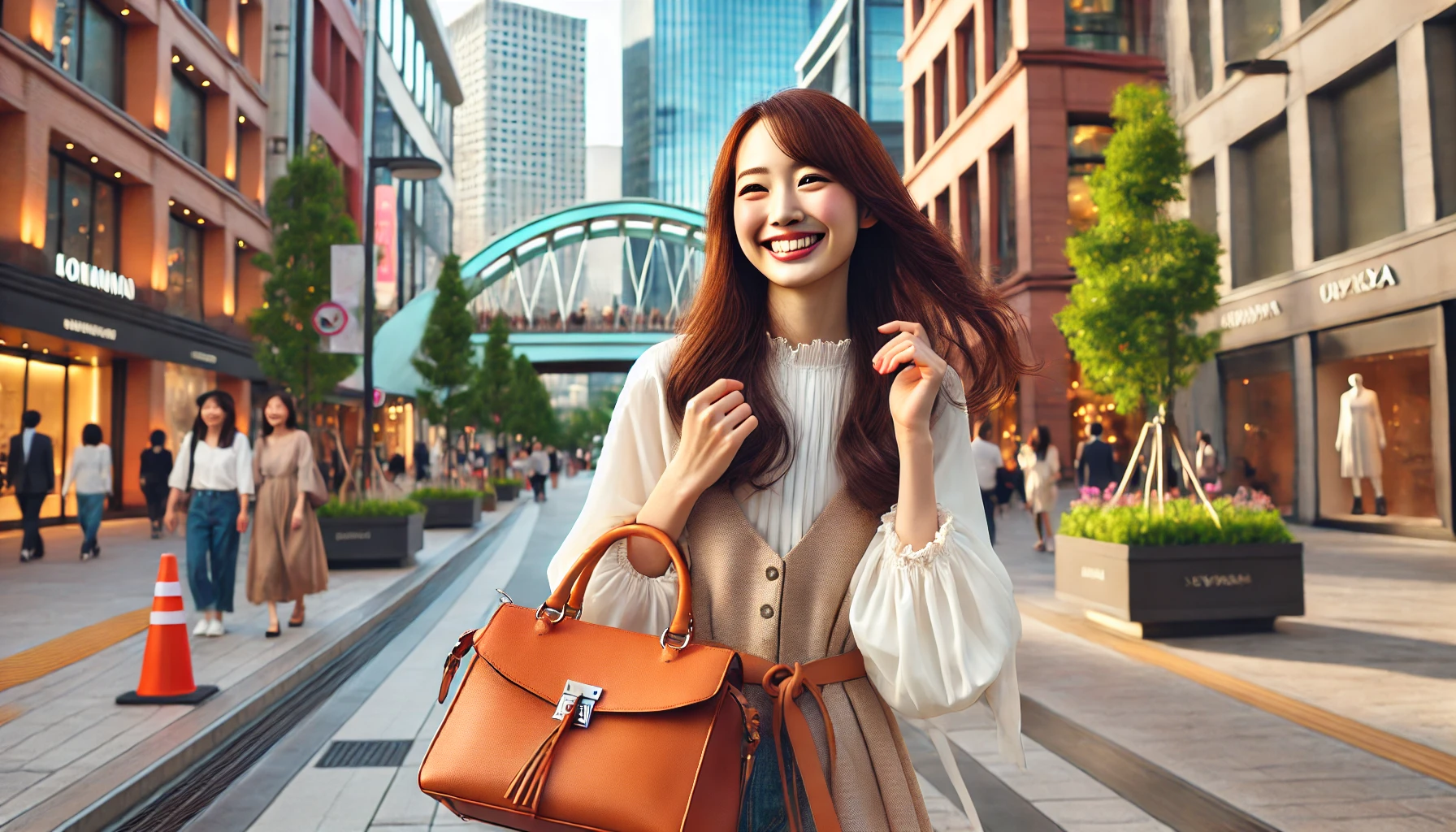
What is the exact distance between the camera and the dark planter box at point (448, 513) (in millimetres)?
20442

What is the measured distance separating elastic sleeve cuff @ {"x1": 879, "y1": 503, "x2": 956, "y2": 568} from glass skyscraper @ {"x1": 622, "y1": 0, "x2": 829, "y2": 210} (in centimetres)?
13721

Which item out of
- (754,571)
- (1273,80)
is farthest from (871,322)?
(1273,80)

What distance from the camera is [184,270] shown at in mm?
25641

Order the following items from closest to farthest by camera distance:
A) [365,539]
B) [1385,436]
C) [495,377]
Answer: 1. [365,539]
2. [1385,436]
3. [495,377]

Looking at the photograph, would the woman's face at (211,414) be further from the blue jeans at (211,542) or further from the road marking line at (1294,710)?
the road marking line at (1294,710)

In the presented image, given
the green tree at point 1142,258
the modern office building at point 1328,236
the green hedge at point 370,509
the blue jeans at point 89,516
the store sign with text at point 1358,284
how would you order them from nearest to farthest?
1. the green tree at point 1142,258
2. the green hedge at point 370,509
3. the blue jeans at point 89,516
4. the modern office building at point 1328,236
5. the store sign with text at point 1358,284

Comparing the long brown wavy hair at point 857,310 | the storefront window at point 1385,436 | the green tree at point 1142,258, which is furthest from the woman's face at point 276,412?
the storefront window at point 1385,436

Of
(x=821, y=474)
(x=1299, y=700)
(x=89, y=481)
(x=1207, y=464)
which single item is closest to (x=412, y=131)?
(x=89, y=481)

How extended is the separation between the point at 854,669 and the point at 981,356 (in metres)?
0.68

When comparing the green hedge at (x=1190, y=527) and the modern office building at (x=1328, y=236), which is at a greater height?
the modern office building at (x=1328, y=236)

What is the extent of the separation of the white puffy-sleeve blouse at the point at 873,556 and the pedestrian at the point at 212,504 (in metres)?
7.42

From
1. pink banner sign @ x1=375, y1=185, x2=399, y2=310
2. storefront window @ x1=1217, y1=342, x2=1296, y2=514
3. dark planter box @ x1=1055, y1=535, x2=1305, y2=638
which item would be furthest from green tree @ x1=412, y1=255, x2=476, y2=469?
dark planter box @ x1=1055, y1=535, x2=1305, y2=638

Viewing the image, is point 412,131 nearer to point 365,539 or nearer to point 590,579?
→ point 365,539

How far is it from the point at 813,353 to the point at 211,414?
790 cm
